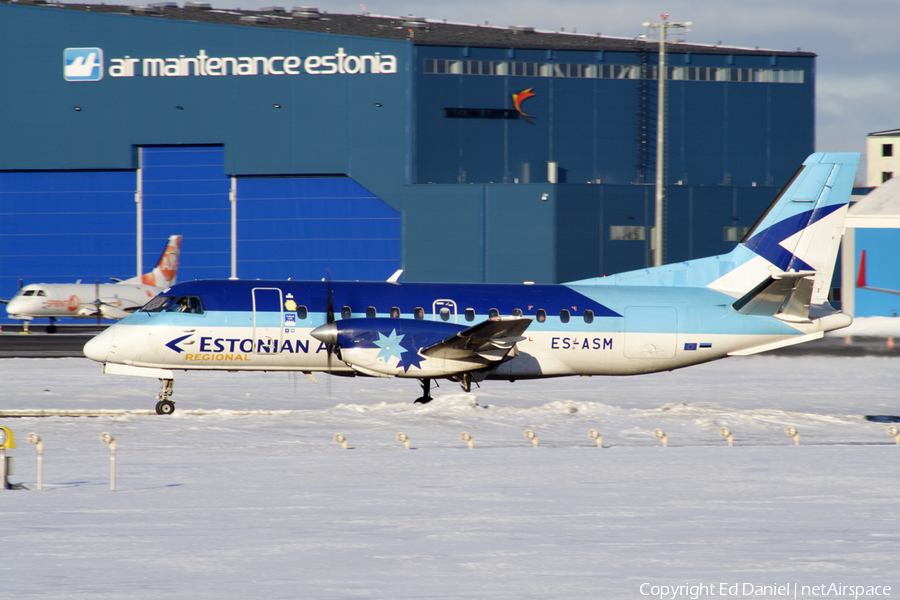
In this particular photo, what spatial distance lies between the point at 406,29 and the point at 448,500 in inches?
2073

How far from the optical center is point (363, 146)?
58.2m

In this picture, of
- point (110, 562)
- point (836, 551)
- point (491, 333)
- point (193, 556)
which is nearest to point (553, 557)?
point (836, 551)

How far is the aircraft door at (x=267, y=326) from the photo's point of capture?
21281 mm

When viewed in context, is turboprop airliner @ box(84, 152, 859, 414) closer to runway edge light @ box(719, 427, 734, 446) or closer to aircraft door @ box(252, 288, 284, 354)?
aircraft door @ box(252, 288, 284, 354)

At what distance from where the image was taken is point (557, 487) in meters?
13.8

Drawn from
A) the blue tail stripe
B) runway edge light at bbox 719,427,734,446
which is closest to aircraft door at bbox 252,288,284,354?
runway edge light at bbox 719,427,734,446

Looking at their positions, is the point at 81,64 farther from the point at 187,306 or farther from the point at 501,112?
the point at 187,306

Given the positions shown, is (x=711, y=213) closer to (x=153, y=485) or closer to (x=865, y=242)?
(x=865, y=242)

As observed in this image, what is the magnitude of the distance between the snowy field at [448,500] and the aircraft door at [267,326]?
5.20 feet

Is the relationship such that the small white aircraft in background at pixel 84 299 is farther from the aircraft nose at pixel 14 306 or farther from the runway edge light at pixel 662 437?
the runway edge light at pixel 662 437

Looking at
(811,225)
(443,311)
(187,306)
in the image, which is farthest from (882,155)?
(187,306)

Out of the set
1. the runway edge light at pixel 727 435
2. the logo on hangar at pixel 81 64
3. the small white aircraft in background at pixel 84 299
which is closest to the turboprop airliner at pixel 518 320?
the runway edge light at pixel 727 435

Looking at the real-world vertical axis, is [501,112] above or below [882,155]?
below

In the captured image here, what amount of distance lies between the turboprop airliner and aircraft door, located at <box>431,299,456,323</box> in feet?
0.08
